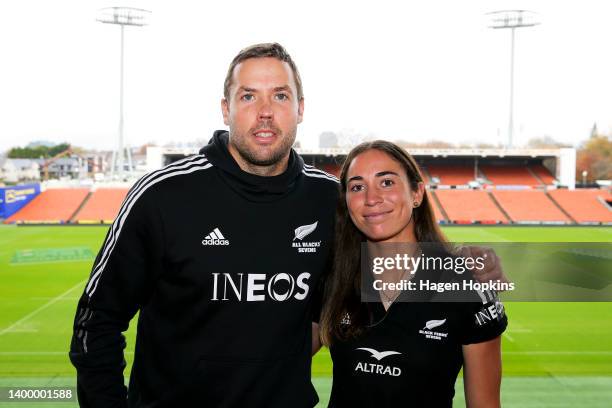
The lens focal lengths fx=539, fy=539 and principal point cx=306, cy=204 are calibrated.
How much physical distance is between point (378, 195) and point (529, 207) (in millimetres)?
34233

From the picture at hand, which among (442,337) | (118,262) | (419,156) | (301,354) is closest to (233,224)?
(118,262)

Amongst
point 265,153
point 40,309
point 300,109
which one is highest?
point 300,109

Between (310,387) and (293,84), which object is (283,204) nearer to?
(293,84)

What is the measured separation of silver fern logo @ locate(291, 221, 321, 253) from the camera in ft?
7.81

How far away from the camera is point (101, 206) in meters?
33.3

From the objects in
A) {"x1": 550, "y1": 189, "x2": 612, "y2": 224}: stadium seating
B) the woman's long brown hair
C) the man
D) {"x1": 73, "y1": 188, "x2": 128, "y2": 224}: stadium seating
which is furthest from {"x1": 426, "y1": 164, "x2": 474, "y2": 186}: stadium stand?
the man

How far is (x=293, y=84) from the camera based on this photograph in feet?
7.77

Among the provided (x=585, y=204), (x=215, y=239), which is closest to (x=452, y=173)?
(x=585, y=204)

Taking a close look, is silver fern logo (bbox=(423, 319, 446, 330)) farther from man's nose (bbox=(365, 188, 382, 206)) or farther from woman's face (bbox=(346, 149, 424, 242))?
man's nose (bbox=(365, 188, 382, 206))

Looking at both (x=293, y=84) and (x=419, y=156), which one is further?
(x=419, y=156)

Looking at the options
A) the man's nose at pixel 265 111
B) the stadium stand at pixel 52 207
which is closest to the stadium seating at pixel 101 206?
the stadium stand at pixel 52 207

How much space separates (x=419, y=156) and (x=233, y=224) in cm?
4177

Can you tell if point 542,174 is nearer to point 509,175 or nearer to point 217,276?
point 509,175

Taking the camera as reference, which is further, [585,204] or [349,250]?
[585,204]
